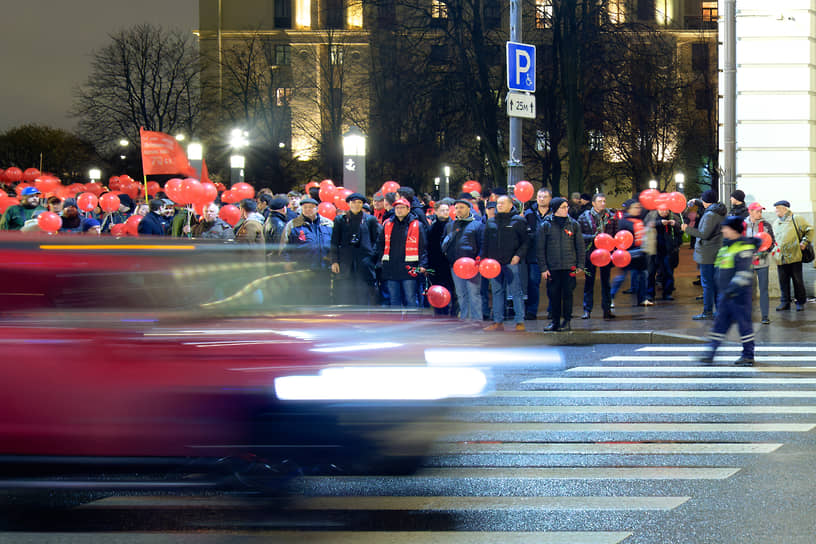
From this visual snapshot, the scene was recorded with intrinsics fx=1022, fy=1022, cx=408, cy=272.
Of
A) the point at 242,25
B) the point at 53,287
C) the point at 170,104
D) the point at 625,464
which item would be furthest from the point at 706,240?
the point at 242,25

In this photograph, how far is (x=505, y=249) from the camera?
14.2 m

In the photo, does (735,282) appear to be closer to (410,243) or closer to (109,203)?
(410,243)

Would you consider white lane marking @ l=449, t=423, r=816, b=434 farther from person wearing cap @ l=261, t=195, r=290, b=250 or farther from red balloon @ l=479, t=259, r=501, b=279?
person wearing cap @ l=261, t=195, r=290, b=250

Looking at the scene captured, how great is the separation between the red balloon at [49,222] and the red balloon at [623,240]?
920 cm

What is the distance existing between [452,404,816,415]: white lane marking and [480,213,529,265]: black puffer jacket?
529 centimetres

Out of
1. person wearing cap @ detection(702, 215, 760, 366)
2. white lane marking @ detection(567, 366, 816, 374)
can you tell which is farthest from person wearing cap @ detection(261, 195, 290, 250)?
person wearing cap @ detection(702, 215, 760, 366)

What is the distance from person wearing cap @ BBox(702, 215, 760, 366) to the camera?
11.0 metres

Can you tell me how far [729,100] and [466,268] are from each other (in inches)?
263

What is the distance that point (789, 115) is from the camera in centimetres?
1919

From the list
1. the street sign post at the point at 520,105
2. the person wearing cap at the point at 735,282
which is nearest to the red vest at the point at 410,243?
the street sign post at the point at 520,105

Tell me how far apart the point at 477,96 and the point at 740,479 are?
2558 cm

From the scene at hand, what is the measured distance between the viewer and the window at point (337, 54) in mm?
67262

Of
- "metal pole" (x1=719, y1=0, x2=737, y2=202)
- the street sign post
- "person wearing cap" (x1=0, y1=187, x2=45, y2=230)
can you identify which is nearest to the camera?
the street sign post

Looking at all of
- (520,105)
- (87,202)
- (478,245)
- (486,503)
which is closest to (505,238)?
(478,245)
